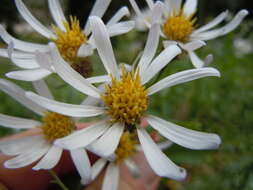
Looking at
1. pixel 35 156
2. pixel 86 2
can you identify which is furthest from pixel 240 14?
pixel 86 2

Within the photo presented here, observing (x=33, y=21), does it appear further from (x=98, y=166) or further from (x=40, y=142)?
(x=98, y=166)

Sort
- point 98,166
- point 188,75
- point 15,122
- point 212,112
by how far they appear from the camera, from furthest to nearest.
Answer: point 212,112, point 98,166, point 15,122, point 188,75

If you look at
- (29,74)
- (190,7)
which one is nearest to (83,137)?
(29,74)

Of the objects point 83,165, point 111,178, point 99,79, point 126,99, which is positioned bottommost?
point 111,178

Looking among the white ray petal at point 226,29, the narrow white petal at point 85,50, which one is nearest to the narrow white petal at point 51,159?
the narrow white petal at point 85,50

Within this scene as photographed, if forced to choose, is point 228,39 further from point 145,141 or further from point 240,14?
point 145,141

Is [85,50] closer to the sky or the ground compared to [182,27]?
closer to the sky

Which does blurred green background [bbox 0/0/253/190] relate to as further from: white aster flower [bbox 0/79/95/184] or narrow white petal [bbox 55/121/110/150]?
narrow white petal [bbox 55/121/110/150]
